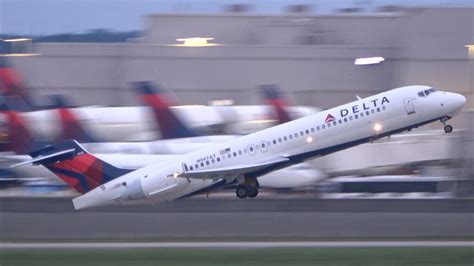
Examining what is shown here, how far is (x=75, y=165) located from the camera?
1296 inches

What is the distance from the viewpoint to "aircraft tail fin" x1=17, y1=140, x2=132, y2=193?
3253cm

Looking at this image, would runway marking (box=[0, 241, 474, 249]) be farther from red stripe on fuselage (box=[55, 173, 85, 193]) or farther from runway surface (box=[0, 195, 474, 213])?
red stripe on fuselage (box=[55, 173, 85, 193])

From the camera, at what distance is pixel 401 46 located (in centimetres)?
5781

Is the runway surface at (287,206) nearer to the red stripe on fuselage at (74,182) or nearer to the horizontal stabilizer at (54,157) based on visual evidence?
the horizontal stabilizer at (54,157)

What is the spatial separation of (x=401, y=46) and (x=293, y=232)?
36468 mm

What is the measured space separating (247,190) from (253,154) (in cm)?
141

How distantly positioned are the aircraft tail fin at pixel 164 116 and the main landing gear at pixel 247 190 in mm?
11256

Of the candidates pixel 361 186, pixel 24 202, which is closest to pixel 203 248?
pixel 24 202

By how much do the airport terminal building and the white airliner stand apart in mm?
21492

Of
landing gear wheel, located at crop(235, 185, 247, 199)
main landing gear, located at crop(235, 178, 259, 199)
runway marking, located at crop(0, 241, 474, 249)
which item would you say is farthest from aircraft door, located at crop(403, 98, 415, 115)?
runway marking, located at crop(0, 241, 474, 249)

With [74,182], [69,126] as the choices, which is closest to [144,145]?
[69,126]

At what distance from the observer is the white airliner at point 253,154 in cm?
3306

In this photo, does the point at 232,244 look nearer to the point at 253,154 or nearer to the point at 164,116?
the point at 253,154

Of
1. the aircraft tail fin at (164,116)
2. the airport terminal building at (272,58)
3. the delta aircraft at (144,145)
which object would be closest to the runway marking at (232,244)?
the delta aircraft at (144,145)
